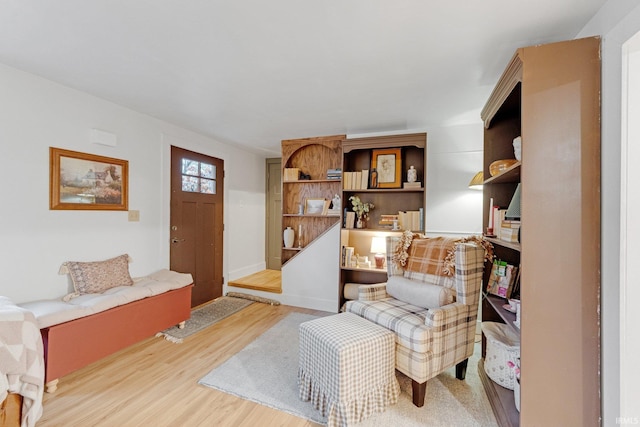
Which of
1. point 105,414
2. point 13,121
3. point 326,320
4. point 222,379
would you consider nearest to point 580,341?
point 326,320

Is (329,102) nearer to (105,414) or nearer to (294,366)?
(294,366)

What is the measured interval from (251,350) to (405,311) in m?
1.44

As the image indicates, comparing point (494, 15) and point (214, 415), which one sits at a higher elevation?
point (494, 15)

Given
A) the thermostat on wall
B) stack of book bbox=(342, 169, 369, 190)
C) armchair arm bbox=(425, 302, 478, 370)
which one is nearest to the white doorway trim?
armchair arm bbox=(425, 302, 478, 370)

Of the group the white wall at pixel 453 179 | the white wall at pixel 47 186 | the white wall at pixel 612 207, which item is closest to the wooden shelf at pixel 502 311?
the white wall at pixel 612 207

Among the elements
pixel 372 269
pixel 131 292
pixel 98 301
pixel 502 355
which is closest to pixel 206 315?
pixel 131 292

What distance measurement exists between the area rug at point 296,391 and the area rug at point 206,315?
75 centimetres

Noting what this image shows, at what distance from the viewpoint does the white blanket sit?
4.75 feet

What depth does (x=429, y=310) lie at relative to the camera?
6.22 ft

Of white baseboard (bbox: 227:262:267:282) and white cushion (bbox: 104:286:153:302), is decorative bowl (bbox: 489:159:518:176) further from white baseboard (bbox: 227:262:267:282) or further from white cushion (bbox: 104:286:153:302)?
white baseboard (bbox: 227:262:267:282)

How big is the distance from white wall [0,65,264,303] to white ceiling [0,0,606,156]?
0.64 ft

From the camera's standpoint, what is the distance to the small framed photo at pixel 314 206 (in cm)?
401

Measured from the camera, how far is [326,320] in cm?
198

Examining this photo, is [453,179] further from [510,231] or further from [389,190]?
[510,231]
